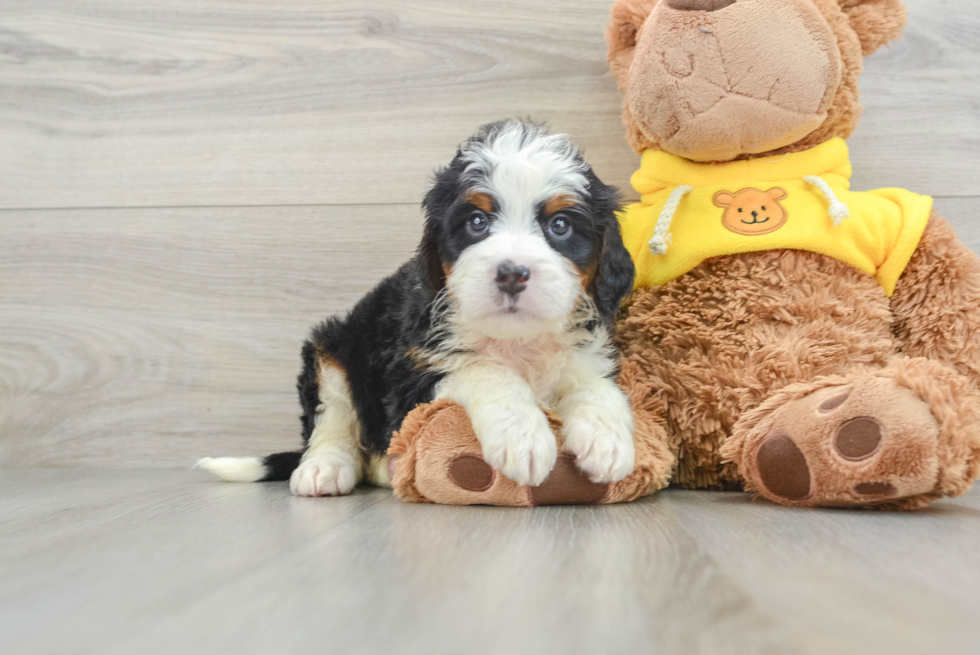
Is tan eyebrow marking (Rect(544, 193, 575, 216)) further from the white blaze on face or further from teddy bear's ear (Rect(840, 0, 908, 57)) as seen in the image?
teddy bear's ear (Rect(840, 0, 908, 57))

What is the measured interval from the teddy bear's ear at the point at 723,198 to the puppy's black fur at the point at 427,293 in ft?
0.78

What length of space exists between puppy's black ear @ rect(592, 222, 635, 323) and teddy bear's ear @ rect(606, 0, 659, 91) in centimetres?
49

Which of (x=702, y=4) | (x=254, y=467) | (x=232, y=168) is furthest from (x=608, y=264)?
(x=232, y=168)

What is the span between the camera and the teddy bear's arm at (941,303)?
146 cm

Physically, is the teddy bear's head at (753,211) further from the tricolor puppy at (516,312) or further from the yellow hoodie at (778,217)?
the tricolor puppy at (516,312)

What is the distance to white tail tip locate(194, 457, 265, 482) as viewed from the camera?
71.5 inches

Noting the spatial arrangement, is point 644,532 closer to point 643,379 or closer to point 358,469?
point 643,379

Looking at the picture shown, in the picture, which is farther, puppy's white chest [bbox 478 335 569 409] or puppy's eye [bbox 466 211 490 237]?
puppy's white chest [bbox 478 335 569 409]

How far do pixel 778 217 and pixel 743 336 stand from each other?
0.87 feet

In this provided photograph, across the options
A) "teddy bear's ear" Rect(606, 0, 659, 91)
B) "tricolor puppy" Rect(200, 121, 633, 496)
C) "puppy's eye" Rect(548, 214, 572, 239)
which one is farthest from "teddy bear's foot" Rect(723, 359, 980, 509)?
"teddy bear's ear" Rect(606, 0, 659, 91)

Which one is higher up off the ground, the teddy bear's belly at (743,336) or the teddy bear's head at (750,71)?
the teddy bear's head at (750,71)

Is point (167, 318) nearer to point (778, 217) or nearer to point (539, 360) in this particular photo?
point (539, 360)

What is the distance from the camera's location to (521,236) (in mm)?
1315

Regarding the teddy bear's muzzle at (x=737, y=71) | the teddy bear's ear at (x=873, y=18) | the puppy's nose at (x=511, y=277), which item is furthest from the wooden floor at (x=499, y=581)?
the teddy bear's ear at (x=873, y=18)
